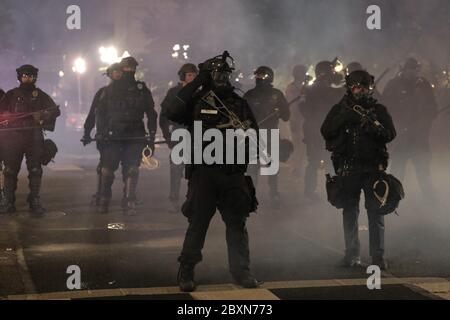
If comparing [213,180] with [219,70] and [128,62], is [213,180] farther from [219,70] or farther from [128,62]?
[128,62]

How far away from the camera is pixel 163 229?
28.8 ft

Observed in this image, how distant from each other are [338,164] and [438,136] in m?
7.79

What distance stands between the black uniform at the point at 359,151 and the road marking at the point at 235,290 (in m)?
0.63

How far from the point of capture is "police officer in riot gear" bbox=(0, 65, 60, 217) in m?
9.34

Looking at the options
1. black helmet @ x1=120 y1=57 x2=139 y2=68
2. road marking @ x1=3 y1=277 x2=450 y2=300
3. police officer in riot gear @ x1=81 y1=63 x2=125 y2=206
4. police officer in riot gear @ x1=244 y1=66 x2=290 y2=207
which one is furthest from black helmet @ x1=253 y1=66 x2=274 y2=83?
road marking @ x1=3 y1=277 x2=450 y2=300

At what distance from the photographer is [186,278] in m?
5.80

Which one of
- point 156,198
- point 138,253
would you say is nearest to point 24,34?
point 156,198

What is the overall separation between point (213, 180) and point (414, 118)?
562cm

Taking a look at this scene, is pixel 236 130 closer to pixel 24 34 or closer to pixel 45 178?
pixel 45 178

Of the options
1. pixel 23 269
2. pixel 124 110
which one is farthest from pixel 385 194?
pixel 124 110

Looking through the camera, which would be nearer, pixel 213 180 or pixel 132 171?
pixel 213 180

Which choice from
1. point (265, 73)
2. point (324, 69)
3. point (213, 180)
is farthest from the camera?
point (324, 69)

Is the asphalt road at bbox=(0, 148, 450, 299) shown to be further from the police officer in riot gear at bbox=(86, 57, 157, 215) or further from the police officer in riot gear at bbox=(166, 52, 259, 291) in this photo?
the police officer in riot gear at bbox=(86, 57, 157, 215)
